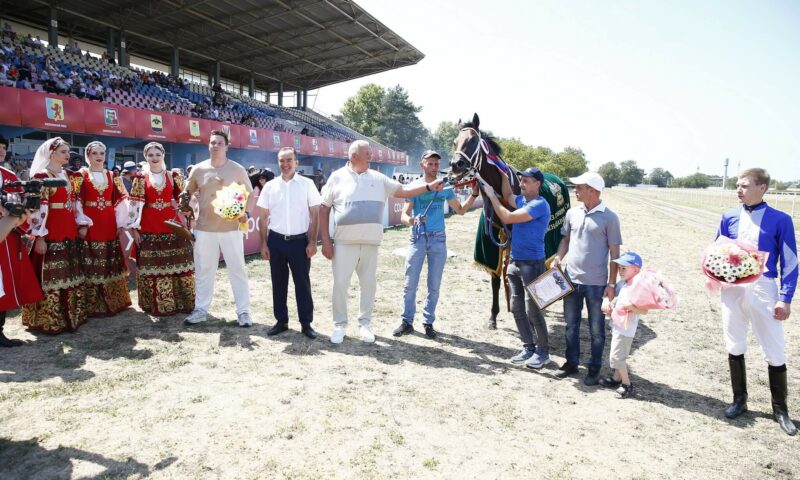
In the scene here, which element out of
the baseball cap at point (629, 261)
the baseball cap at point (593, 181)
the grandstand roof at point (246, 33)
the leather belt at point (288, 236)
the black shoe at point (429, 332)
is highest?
the grandstand roof at point (246, 33)

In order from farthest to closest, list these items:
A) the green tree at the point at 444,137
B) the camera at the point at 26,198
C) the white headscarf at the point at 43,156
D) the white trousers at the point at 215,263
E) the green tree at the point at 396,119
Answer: the green tree at the point at 444,137 → the green tree at the point at 396,119 → the white trousers at the point at 215,263 → the white headscarf at the point at 43,156 → the camera at the point at 26,198

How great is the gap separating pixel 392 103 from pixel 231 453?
70116mm

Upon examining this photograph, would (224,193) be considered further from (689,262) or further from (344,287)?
(689,262)

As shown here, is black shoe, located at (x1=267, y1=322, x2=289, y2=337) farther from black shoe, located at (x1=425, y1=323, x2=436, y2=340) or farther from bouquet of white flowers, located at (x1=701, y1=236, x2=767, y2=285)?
bouquet of white flowers, located at (x1=701, y1=236, x2=767, y2=285)

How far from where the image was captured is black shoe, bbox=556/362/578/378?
392 centimetres

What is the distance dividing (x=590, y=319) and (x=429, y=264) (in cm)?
179

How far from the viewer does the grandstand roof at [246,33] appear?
82.3ft

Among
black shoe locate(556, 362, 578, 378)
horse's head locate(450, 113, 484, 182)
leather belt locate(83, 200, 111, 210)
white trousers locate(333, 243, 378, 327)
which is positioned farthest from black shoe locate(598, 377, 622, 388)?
leather belt locate(83, 200, 111, 210)

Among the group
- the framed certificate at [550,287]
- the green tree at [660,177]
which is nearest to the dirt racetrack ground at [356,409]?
the framed certificate at [550,287]

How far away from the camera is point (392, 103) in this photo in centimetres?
6894

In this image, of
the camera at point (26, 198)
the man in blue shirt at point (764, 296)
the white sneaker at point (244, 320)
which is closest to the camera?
the camera at point (26, 198)

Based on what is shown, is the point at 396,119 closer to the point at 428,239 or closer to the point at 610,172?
the point at 428,239

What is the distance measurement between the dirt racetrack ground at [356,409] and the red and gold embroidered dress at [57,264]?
0.18 metres

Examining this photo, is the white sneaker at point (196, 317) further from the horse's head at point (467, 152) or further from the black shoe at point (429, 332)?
the horse's head at point (467, 152)
